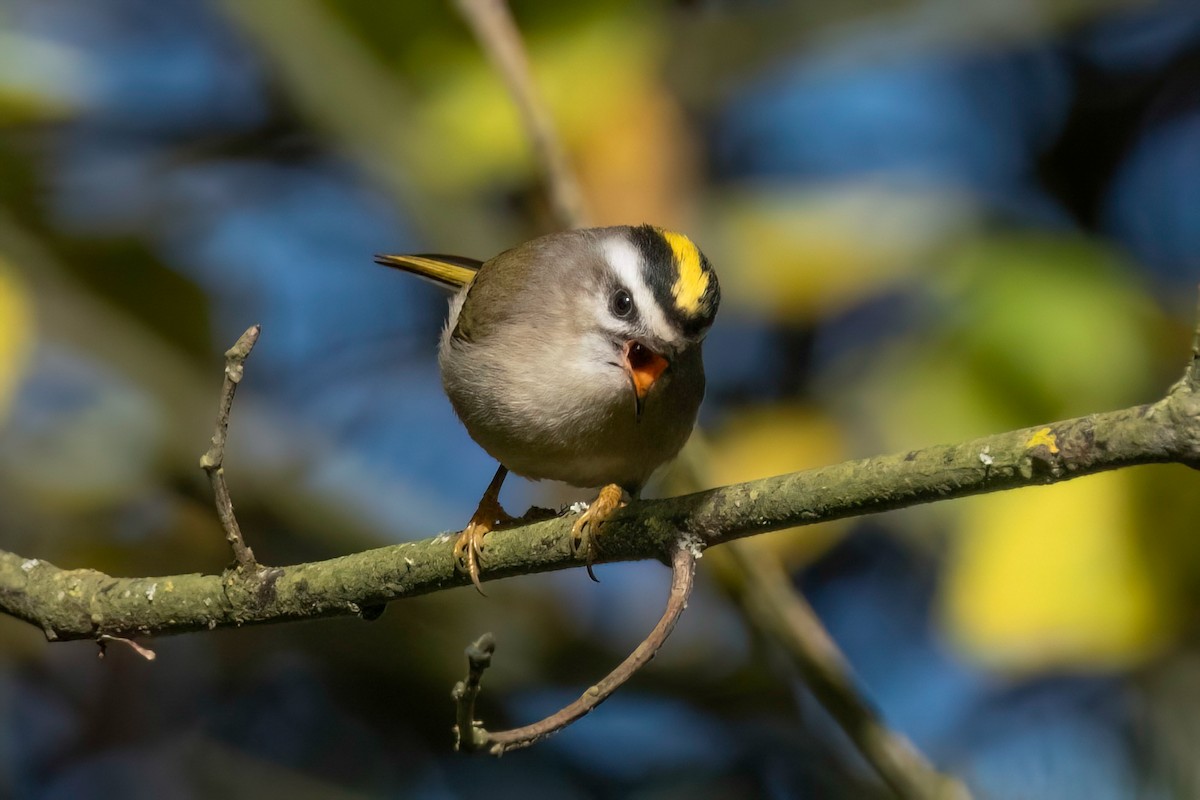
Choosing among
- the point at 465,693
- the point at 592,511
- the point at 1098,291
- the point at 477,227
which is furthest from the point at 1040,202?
the point at 465,693

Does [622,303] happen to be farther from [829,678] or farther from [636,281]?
[829,678]

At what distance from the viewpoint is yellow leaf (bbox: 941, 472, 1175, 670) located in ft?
9.66

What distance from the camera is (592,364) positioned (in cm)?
317

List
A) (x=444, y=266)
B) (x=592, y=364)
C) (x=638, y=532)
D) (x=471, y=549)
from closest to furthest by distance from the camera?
(x=638, y=532)
(x=471, y=549)
(x=592, y=364)
(x=444, y=266)

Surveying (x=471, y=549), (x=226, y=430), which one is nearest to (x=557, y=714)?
(x=471, y=549)

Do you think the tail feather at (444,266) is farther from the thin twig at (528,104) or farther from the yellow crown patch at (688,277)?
the yellow crown patch at (688,277)

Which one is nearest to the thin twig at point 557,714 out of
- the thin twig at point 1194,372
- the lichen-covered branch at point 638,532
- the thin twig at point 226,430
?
the lichen-covered branch at point 638,532

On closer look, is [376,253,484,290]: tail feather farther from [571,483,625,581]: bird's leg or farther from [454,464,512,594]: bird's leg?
[571,483,625,581]: bird's leg

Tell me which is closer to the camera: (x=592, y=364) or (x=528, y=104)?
(x=592, y=364)

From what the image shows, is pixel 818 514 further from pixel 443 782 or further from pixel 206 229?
pixel 206 229

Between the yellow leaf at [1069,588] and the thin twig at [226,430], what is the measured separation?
5.69 feet

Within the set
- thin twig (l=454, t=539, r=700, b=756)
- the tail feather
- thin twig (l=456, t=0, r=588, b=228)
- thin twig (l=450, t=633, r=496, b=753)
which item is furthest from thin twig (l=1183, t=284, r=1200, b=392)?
the tail feather

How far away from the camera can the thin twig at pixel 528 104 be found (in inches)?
134

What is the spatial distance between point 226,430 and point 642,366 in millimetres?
1189
